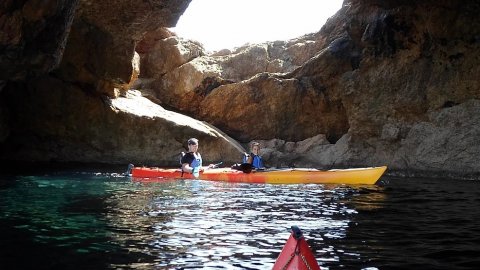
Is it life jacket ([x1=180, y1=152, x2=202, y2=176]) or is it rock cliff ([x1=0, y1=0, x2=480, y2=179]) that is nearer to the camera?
life jacket ([x1=180, y1=152, x2=202, y2=176])

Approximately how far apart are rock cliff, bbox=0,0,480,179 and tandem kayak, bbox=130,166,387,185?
431 centimetres

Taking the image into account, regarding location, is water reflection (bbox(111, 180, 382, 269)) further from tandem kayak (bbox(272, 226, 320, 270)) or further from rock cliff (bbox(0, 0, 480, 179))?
rock cliff (bbox(0, 0, 480, 179))

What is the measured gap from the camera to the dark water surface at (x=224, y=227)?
4.28 metres

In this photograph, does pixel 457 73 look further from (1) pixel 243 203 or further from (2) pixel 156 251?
(2) pixel 156 251

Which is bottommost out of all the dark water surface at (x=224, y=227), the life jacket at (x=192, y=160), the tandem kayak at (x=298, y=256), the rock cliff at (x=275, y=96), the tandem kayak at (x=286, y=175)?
the dark water surface at (x=224, y=227)

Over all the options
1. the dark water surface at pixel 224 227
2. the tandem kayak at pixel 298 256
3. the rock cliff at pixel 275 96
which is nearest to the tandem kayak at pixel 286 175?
the dark water surface at pixel 224 227

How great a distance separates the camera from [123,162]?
19.3 metres

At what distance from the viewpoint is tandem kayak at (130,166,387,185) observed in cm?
1153

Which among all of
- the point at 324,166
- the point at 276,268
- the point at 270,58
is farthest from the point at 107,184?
the point at 270,58

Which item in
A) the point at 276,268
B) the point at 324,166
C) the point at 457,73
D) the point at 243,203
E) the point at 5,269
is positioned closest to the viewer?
the point at 276,268

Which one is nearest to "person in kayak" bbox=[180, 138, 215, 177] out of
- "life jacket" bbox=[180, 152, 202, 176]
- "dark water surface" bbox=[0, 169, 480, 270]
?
"life jacket" bbox=[180, 152, 202, 176]

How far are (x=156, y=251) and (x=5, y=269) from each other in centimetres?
138

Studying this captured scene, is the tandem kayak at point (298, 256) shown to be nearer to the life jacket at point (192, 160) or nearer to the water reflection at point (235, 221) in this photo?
the water reflection at point (235, 221)

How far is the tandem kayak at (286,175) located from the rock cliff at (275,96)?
14.1 ft
